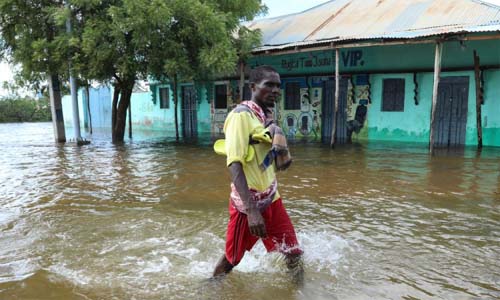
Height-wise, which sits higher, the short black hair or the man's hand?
the short black hair

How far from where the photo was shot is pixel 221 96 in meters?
18.1

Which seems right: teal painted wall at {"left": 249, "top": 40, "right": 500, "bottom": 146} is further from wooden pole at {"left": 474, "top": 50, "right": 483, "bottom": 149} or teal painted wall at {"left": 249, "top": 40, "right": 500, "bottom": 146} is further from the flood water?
the flood water

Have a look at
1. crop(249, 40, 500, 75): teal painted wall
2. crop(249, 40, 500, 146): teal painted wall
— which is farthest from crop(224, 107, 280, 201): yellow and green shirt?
crop(249, 40, 500, 146): teal painted wall

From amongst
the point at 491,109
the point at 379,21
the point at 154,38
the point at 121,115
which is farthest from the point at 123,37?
the point at 491,109

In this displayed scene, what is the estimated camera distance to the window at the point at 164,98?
20.5 meters

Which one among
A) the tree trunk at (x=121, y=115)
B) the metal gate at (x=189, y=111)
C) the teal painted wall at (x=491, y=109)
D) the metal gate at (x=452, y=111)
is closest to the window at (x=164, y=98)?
the metal gate at (x=189, y=111)

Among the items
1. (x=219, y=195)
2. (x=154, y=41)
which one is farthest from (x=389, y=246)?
(x=154, y=41)

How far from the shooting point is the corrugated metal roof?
9.95 meters

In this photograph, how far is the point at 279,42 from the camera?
1325cm

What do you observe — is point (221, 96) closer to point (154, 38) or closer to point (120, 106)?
point (120, 106)

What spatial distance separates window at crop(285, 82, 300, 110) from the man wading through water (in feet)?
42.8

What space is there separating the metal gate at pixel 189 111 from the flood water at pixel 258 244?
10887 millimetres

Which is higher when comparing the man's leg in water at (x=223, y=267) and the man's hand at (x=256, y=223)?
the man's hand at (x=256, y=223)

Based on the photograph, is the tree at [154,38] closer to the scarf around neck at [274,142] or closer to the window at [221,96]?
the window at [221,96]
